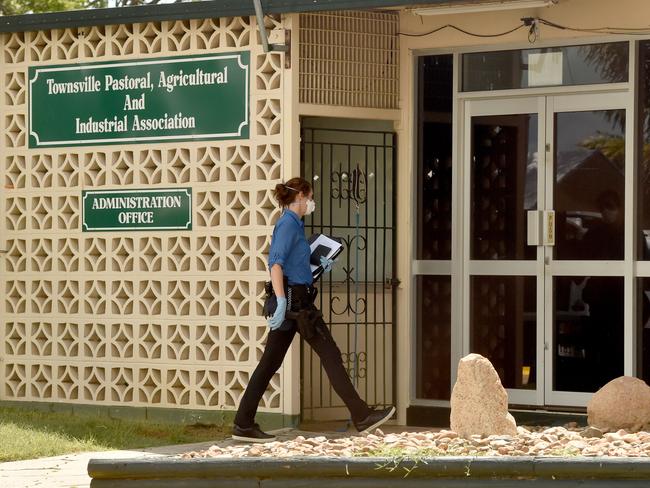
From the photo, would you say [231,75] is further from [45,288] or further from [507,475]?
[507,475]

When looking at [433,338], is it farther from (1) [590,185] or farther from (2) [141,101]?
(2) [141,101]

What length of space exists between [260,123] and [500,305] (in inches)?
98.5

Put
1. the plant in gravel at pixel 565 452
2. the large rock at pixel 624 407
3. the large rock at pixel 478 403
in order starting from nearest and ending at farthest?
the plant in gravel at pixel 565 452, the large rock at pixel 478 403, the large rock at pixel 624 407

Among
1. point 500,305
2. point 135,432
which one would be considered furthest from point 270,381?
point 500,305

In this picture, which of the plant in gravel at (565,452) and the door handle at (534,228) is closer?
the plant in gravel at (565,452)

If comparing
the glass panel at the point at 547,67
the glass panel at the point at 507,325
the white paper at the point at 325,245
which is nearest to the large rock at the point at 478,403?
the white paper at the point at 325,245

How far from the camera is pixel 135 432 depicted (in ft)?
40.0

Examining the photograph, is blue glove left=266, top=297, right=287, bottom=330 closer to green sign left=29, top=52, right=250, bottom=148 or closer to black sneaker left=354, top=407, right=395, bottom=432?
black sneaker left=354, top=407, right=395, bottom=432

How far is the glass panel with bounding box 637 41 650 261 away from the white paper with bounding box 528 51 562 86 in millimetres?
709

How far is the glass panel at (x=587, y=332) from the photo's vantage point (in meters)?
12.2

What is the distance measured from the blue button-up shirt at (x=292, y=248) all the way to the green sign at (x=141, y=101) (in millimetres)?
1502

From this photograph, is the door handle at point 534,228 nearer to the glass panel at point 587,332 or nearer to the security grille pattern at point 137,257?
the glass panel at point 587,332

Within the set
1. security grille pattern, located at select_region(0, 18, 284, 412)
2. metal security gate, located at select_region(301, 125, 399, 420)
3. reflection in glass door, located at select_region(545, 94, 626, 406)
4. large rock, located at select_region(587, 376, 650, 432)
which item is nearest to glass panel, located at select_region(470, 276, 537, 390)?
reflection in glass door, located at select_region(545, 94, 626, 406)

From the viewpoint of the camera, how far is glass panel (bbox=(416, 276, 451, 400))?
13.0 meters
